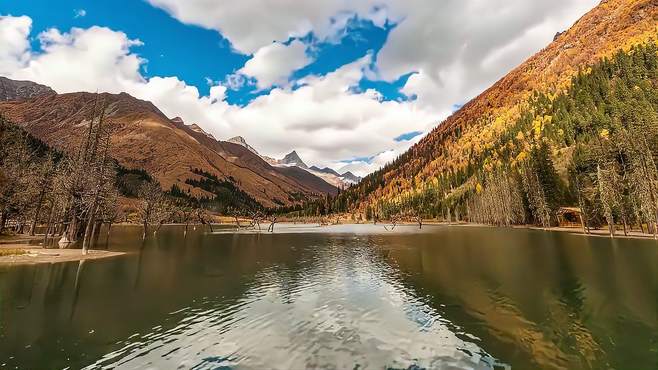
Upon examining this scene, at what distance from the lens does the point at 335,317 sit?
990 inches

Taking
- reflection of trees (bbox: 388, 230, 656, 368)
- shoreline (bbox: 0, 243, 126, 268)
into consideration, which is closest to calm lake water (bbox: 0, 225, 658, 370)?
reflection of trees (bbox: 388, 230, 656, 368)

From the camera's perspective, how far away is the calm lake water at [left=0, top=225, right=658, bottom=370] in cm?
1720

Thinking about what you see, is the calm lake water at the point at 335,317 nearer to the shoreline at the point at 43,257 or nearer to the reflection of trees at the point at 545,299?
the reflection of trees at the point at 545,299

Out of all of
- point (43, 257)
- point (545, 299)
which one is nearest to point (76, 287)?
point (43, 257)

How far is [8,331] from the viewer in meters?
20.2

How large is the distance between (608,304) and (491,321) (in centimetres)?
1119

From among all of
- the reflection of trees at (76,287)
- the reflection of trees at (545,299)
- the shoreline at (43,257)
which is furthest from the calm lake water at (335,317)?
the shoreline at (43,257)

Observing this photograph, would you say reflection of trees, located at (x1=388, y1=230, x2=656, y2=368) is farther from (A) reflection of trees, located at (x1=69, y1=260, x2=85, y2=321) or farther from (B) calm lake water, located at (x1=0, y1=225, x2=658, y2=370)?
(A) reflection of trees, located at (x1=69, y1=260, x2=85, y2=321)

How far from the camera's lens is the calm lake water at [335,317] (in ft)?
56.4

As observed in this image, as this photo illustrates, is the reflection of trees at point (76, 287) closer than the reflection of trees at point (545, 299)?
No

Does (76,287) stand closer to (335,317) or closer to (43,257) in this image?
(43,257)

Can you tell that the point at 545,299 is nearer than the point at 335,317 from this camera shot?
No

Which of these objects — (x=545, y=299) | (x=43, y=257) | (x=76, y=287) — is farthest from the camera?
(x=43, y=257)

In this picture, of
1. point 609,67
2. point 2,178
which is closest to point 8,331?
point 2,178
